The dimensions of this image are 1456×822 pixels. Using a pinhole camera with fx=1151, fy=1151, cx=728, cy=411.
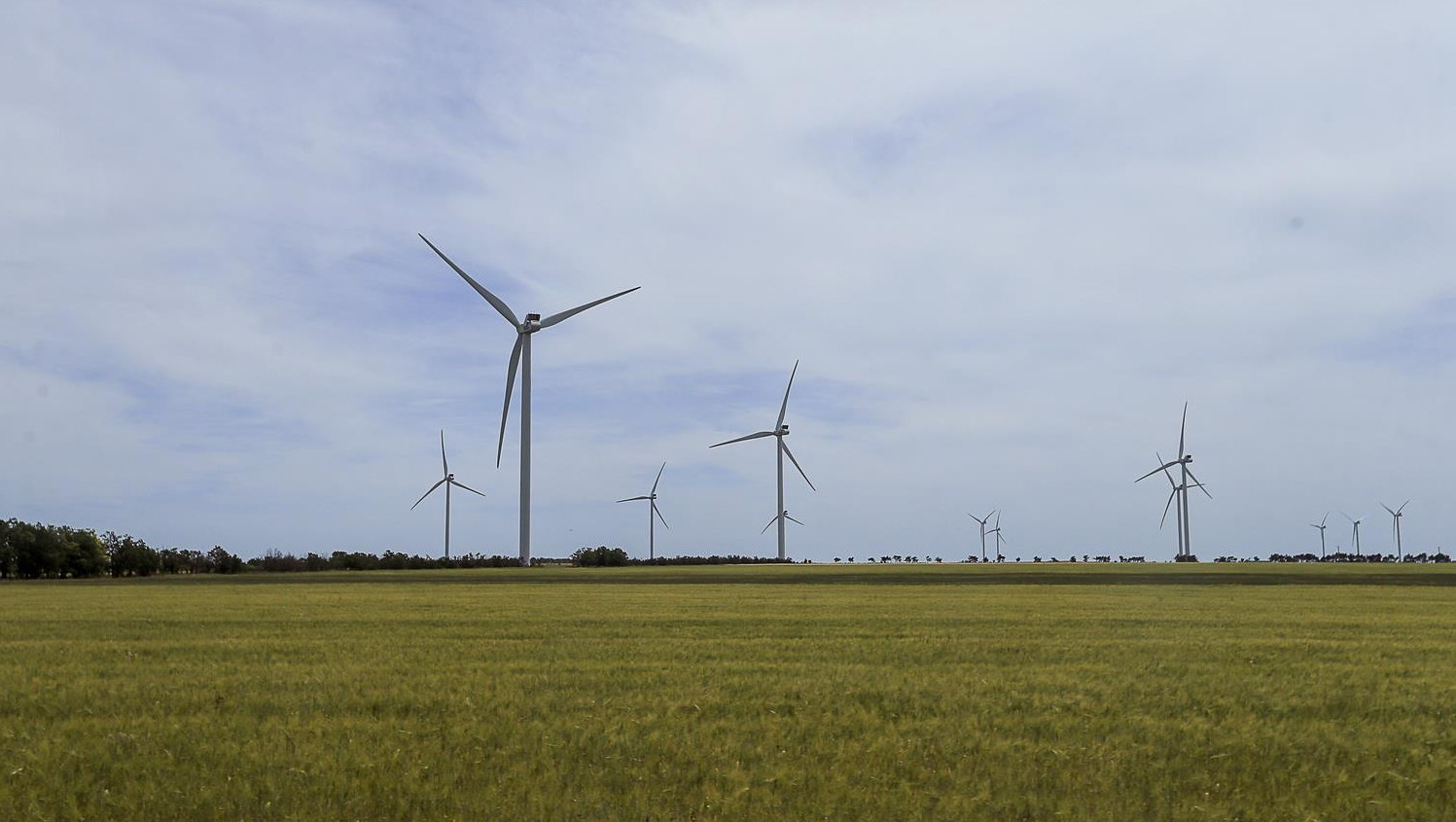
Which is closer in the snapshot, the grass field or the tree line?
the grass field

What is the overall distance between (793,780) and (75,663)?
15.4 metres

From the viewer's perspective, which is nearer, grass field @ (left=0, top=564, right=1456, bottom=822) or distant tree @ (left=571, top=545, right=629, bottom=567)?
grass field @ (left=0, top=564, right=1456, bottom=822)

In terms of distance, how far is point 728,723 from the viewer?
556 inches

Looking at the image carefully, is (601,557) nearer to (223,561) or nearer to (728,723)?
(223,561)

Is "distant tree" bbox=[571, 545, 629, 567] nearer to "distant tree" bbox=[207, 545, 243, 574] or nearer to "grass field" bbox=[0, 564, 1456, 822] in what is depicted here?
"distant tree" bbox=[207, 545, 243, 574]

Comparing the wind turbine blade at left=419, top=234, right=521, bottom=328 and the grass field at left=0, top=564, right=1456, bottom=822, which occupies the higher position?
the wind turbine blade at left=419, top=234, right=521, bottom=328

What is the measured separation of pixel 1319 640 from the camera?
25.3m

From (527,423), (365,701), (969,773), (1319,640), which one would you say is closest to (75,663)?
(365,701)

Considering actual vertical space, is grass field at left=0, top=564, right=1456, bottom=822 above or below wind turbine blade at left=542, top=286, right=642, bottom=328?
below

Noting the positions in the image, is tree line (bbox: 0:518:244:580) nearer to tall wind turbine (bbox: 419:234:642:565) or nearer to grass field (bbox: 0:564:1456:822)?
tall wind turbine (bbox: 419:234:642:565)

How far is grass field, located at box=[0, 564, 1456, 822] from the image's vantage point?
1096cm

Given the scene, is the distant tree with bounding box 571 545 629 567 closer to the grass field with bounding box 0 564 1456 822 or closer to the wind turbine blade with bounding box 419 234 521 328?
the wind turbine blade with bounding box 419 234 521 328

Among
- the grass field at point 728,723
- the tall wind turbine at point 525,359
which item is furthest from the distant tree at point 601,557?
the grass field at point 728,723

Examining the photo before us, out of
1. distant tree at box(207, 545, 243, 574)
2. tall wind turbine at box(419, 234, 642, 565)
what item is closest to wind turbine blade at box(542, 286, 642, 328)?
tall wind turbine at box(419, 234, 642, 565)
